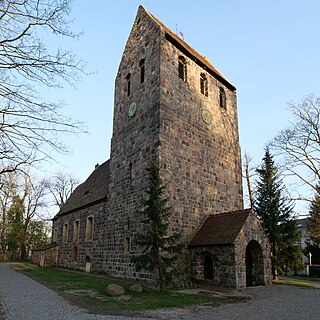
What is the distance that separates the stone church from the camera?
15.0m

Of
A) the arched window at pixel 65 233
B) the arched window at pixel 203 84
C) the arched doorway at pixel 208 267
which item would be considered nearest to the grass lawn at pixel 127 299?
the arched doorway at pixel 208 267

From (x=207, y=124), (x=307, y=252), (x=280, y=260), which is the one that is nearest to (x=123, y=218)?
(x=207, y=124)

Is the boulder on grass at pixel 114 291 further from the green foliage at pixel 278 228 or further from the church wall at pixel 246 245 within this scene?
the green foliage at pixel 278 228

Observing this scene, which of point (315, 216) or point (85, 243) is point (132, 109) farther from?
point (315, 216)

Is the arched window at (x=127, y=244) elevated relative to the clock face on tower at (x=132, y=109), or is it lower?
lower

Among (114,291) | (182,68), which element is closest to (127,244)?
(114,291)

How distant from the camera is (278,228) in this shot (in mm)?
20156

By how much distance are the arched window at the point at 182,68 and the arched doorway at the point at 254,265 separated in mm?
10490

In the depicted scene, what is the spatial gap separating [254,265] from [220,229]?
279 cm

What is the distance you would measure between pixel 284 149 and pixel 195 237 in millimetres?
11704

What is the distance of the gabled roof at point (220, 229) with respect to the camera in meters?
13.9

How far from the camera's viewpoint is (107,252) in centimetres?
1848

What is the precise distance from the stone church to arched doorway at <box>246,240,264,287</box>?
0.05 m

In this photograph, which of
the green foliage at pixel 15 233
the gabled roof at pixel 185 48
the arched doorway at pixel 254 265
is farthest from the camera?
the green foliage at pixel 15 233
